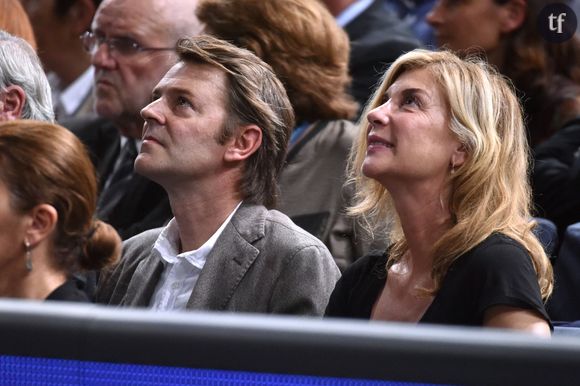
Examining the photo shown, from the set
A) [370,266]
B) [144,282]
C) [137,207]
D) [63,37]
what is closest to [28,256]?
[144,282]

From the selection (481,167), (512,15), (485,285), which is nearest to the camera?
(485,285)

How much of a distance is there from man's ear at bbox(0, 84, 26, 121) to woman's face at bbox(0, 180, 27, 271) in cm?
87

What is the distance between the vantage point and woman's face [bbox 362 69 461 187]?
8.90ft

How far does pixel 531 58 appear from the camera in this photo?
3.75 m

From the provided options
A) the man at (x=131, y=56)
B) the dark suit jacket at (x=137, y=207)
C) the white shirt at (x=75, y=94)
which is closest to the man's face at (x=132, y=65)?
the man at (x=131, y=56)

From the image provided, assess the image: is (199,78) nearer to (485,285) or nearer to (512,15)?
(485,285)

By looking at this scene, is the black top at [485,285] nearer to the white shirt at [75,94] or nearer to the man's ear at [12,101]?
the man's ear at [12,101]

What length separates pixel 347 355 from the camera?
33.5 inches

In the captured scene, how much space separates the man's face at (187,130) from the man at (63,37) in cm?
251

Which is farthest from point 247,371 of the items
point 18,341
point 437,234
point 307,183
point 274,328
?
point 307,183

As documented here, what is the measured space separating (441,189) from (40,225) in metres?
0.93

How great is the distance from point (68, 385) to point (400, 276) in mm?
1831

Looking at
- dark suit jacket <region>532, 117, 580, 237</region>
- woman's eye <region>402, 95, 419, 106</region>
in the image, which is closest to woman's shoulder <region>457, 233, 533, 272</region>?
woman's eye <region>402, 95, 419, 106</region>

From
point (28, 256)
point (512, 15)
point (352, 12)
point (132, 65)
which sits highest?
point (28, 256)
